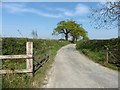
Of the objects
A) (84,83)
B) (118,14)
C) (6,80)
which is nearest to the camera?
(6,80)

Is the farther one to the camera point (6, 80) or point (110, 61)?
point (110, 61)

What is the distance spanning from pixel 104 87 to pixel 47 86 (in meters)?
2.12

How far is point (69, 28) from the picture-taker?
75688mm

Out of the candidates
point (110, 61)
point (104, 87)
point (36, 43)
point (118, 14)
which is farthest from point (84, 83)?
point (36, 43)

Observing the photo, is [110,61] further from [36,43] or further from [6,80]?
[36,43]

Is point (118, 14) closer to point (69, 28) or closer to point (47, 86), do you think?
point (47, 86)

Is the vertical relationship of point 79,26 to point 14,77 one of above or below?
above

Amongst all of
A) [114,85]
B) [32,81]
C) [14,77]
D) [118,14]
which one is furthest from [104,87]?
[118,14]

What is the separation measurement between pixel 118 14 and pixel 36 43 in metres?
12.5

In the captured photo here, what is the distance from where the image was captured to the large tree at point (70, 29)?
76000mm

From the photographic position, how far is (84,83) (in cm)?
988

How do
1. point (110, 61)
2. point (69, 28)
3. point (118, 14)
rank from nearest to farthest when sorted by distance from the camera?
point (110, 61)
point (118, 14)
point (69, 28)

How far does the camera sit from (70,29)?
249 ft

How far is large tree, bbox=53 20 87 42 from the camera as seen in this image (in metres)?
76.0
